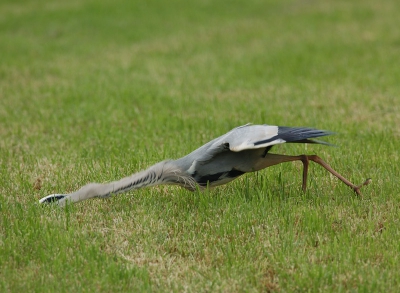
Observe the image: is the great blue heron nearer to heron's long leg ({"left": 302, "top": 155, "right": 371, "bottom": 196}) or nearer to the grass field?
heron's long leg ({"left": 302, "top": 155, "right": 371, "bottom": 196})

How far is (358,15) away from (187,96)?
28.4 ft

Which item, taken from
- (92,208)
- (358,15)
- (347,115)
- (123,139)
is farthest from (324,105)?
(358,15)

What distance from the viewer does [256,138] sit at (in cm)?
495

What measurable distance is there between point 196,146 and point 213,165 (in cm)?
190

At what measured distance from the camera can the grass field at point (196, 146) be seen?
4305mm

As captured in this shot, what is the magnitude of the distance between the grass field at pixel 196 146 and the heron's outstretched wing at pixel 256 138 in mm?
488

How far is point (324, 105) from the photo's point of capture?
9109 millimetres

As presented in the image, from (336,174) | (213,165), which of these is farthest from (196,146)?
(336,174)

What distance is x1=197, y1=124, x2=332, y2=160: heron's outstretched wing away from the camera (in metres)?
4.87

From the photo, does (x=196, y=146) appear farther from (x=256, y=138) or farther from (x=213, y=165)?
(x=256, y=138)

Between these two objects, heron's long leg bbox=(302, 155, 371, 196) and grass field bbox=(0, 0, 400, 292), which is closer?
grass field bbox=(0, 0, 400, 292)

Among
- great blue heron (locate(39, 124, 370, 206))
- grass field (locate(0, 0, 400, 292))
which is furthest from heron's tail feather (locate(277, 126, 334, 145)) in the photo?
grass field (locate(0, 0, 400, 292))

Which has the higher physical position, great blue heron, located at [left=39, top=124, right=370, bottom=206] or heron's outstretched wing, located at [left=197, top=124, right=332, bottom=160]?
heron's outstretched wing, located at [left=197, top=124, right=332, bottom=160]

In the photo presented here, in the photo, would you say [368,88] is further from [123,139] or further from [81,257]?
[81,257]
